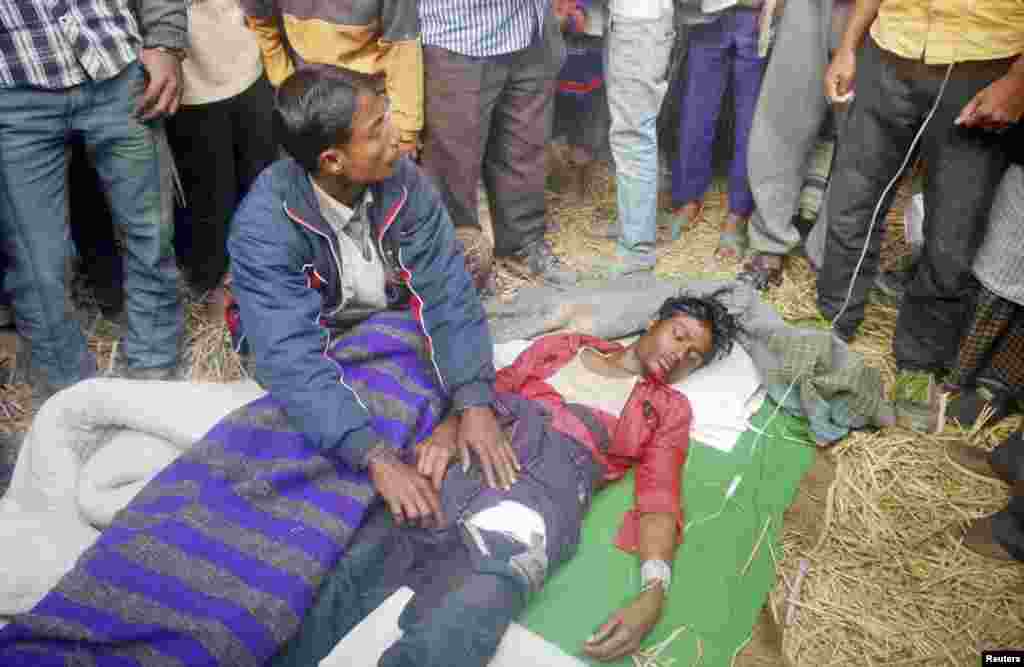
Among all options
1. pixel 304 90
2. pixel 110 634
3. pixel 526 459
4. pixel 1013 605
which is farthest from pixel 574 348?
pixel 110 634

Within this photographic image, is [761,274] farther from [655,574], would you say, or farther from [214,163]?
[214,163]

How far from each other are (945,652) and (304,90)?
2.24 m

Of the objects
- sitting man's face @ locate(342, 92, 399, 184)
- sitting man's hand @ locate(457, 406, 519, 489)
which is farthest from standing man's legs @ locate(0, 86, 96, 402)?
sitting man's hand @ locate(457, 406, 519, 489)

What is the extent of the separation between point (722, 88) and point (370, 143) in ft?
6.74

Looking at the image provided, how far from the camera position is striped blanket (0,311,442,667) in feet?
5.76

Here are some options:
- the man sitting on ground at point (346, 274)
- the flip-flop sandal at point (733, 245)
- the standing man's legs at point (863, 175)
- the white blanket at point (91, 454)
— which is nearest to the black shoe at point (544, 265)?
the flip-flop sandal at point (733, 245)

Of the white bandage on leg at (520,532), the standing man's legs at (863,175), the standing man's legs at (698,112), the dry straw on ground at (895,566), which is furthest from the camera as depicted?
the standing man's legs at (698,112)

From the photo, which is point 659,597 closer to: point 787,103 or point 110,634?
point 110,634

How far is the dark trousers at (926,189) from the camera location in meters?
2.69

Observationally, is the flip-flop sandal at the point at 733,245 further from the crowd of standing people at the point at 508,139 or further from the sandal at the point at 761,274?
the sandal at the point at 761,274

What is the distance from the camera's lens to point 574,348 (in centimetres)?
303

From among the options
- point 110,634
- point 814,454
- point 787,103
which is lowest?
point 814,454

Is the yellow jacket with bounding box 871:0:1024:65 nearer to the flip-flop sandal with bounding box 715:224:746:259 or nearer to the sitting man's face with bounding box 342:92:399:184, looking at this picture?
the flip-flop sandal with bounding box 715:224:746:259

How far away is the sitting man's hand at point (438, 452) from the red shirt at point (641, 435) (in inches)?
13.3
